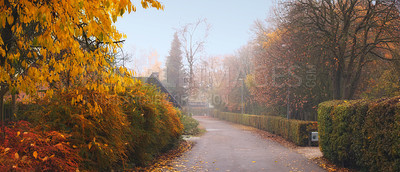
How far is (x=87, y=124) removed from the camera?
600 cm

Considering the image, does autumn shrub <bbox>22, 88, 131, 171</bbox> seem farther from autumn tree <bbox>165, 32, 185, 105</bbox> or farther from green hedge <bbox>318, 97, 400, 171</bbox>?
autumn tree <bbox>165, 32, 185, 105</bbox>

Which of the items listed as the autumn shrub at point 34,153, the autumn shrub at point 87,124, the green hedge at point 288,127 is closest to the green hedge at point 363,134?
the green hedge at point 288,127

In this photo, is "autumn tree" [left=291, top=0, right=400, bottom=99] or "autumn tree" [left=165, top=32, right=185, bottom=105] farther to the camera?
"autumn tree" [left=165, top=32, right=185, bottom=105]

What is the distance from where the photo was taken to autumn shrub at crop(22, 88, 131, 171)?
575 cm

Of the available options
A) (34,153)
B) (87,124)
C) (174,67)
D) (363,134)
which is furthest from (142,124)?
(174,67)

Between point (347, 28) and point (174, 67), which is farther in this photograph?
point (174, 67)

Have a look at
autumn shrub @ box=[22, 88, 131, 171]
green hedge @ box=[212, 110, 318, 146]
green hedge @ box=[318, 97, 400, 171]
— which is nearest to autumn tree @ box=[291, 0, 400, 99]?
green hedge @ box=[212, 110, 318, 146]

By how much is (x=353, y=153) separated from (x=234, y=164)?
3.43 meters

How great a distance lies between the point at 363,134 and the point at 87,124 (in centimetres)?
659

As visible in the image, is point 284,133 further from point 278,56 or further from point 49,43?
point 49,43

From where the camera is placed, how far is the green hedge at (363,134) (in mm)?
6629

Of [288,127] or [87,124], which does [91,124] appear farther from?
[288,127]

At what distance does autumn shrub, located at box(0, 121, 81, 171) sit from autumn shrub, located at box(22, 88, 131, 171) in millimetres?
425

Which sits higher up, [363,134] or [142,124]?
[142,124]
